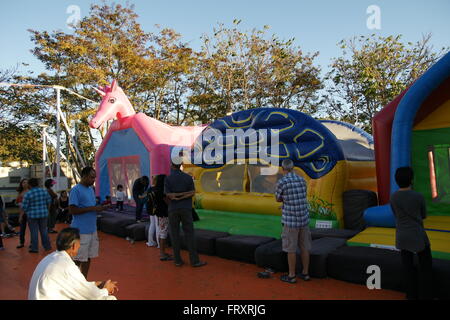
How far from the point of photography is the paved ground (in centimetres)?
347

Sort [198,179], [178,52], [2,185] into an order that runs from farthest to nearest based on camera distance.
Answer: [178,52] < [2,185] < [198,179]

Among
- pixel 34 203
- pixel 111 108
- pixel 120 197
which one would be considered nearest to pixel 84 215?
pixel 34 203

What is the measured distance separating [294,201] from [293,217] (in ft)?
0.55

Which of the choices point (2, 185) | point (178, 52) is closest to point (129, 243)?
point (2, 185)

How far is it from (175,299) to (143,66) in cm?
1290

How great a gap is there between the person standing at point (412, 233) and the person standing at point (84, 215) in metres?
2.72

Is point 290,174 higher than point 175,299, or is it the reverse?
point 290,174

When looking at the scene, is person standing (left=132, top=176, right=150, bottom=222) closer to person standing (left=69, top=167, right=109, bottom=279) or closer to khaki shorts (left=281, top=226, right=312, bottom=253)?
person standing (left=69, top=167, right=109, bottom=279)

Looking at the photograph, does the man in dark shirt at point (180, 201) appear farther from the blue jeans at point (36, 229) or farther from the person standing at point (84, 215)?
the blue jeans at point (36, 229)

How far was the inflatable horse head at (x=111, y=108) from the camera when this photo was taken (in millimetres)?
9250

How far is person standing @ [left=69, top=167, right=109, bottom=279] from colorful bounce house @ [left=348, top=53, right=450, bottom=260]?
9.69 ft

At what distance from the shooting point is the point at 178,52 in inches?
A: 620
